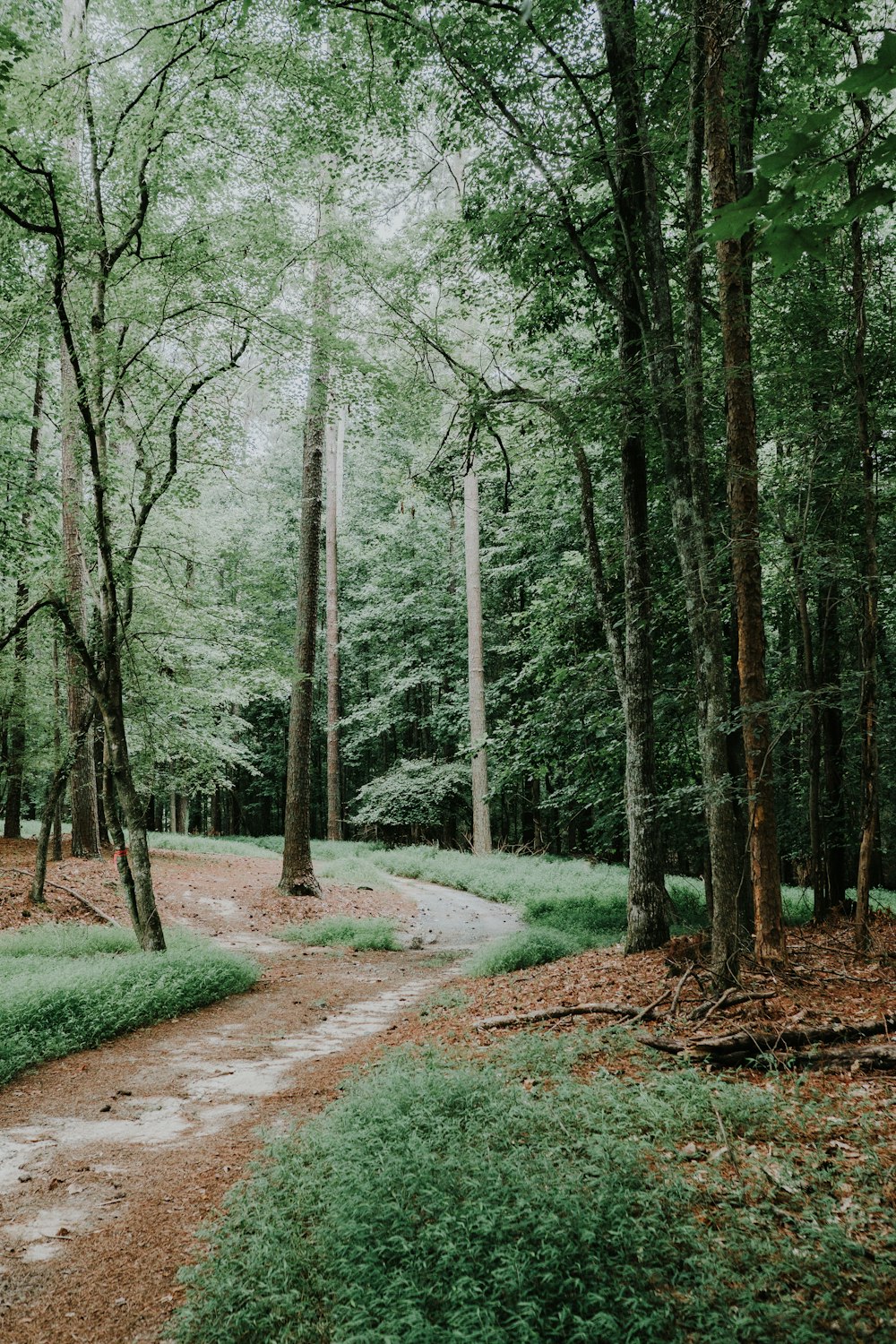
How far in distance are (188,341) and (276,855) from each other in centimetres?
1715

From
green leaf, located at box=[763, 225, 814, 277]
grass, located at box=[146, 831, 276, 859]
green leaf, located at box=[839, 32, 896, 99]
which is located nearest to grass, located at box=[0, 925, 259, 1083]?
green leaf, located at box=[763, 225, 814, 277]

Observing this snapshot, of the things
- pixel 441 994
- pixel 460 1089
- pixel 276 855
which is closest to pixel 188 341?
pixel 441 994

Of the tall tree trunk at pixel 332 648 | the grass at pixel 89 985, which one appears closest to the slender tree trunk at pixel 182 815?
the tall tree trunk at pixel 332 648

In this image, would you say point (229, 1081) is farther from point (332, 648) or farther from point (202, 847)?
point (332, 648)

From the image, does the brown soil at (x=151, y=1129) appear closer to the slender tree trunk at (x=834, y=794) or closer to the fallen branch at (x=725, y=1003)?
the fallen branch at (x=725, y=1003)

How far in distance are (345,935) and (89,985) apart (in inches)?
220

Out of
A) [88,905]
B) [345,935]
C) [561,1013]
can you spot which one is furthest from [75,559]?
[561,1013]

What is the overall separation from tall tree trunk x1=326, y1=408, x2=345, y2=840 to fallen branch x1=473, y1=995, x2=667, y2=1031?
807 inches

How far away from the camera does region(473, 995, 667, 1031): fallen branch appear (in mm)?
6367

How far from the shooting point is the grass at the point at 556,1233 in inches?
107

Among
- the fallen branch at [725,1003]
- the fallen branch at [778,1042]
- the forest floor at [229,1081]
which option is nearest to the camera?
the forest floor at [229,1081]

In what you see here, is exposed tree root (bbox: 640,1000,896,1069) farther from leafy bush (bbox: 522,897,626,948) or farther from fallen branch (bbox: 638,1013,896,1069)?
leafy bush (bbox: 522,897,626,948)

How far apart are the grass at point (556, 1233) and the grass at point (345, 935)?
316 inches

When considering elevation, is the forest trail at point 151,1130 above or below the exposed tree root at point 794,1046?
below
